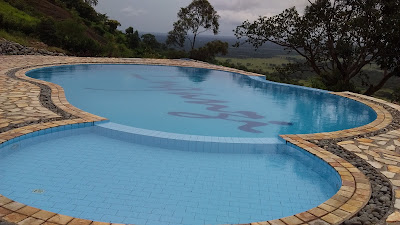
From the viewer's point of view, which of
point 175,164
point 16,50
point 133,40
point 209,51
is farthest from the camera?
point 133,40

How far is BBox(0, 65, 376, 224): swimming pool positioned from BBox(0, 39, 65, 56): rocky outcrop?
7.69 meters

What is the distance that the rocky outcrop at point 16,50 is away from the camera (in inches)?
576

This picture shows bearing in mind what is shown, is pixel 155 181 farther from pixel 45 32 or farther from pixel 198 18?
pixel 198 18

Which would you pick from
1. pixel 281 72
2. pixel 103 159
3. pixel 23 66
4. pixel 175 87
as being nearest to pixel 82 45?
pixel 23 66

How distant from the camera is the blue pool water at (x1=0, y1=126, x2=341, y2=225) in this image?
3582mm

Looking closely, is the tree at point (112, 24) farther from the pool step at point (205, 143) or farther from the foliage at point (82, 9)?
the pool step at point (205, 143)

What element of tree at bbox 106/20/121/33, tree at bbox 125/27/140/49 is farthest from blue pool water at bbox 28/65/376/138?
tree at bbox 106/20/121/33

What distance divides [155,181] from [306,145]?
2.51 meters

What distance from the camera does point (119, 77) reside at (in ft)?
41.5

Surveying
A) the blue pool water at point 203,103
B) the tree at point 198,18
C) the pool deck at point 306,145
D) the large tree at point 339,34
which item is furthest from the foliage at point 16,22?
the large tree at point 339,34

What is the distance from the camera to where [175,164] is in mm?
4859

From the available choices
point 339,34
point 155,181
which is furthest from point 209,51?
point 155,181

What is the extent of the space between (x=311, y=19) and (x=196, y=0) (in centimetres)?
1137

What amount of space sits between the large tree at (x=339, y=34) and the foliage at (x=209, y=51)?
4051mm
